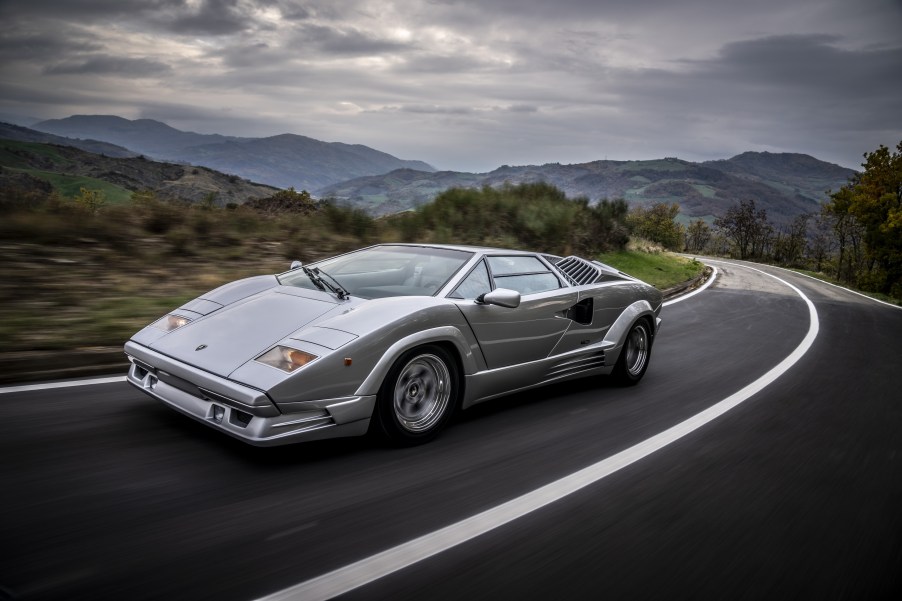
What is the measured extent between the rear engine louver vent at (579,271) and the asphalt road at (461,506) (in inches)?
43.6

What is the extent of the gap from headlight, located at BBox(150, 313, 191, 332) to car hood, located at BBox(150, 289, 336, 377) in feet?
0.33

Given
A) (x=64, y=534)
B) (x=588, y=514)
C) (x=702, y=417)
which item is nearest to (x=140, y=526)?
(x=64, y=534)

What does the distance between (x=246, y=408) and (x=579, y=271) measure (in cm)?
342

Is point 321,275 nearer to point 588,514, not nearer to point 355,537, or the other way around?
point 355,537

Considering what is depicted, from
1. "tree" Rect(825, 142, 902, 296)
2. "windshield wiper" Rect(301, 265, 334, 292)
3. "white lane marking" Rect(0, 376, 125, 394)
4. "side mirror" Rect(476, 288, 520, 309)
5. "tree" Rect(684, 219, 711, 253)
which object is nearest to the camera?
"side mirror" Rect(476, 288, 520, 309)

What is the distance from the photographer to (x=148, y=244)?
8859mm

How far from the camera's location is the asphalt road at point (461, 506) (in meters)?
2.34

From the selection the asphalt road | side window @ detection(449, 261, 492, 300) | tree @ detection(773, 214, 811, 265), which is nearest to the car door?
side window @ detection(449, 261, 492, 300)

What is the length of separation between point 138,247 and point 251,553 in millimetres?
7464

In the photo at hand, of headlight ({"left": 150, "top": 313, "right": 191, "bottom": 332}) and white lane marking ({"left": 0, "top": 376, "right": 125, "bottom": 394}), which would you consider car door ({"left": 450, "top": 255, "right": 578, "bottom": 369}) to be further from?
white lane marking ({"left": 0, "top": 376, "right": 125, "bottom": 394})

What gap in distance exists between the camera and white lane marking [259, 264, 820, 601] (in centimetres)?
224

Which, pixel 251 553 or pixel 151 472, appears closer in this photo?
pixel 251 553

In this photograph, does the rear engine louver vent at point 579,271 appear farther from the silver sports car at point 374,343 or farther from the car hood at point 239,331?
the car hood at point 239,331

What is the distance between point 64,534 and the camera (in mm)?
2420
